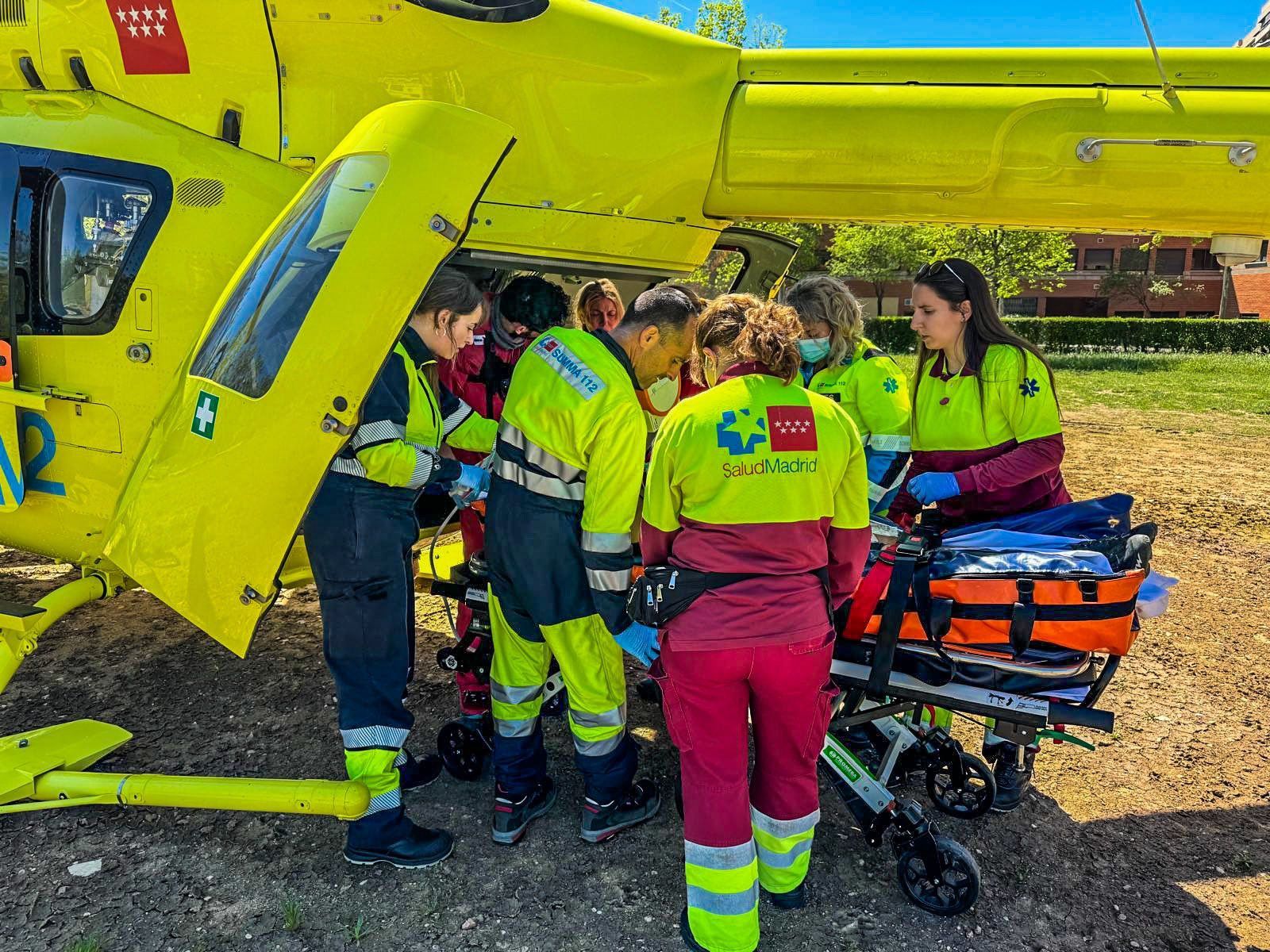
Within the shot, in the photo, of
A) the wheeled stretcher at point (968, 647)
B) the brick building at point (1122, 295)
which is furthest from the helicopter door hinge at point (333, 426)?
the brick building at point (1122, 295)

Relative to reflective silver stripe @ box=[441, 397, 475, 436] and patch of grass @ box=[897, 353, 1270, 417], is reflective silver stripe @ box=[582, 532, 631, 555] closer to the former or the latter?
reflective silver stripe @ box=[441, 397, 475, 436]

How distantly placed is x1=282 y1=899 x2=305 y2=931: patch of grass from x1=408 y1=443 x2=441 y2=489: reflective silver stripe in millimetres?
1432

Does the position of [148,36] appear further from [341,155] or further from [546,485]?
[546,485]

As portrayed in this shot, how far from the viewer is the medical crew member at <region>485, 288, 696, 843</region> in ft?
9.44

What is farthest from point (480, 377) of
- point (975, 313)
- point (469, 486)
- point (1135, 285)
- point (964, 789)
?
point (1135, 285)

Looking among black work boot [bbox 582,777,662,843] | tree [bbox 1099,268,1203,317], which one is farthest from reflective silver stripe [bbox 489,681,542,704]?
tree [bbox 1099,268,1203,317]

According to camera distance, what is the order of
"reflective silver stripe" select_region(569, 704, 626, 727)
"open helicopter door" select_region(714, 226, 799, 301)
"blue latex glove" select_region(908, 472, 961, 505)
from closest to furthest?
"reflective silver stripe" select_region(569, 704, 626, 727) → "blue latex glove" select_region(908, 472, 961, 505) → "open helicopter door" select_region(714, 226, 799, 301)

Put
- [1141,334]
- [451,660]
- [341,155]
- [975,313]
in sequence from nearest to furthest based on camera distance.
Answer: [341,155]
[975,313]
[451,660]
[1141,334]

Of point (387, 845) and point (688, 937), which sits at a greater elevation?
point (387, 845)

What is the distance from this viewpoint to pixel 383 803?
3.12 meters

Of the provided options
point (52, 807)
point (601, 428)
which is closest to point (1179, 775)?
point (601, 428)

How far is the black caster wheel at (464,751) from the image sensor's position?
12.3 ft

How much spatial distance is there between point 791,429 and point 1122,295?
47.1 meters

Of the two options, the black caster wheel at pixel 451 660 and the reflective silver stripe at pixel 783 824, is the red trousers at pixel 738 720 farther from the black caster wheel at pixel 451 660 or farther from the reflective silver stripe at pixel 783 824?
the black caster wheel at pixel 451 660
